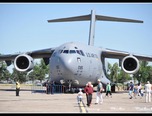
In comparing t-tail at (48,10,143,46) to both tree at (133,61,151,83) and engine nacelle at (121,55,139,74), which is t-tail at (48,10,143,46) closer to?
engine nacelle at (121,55,139,74)

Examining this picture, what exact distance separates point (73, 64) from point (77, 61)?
0.66 m

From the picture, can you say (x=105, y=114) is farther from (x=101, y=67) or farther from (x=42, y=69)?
(x=42, y=69)

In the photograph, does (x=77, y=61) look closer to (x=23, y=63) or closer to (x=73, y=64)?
Answer: (x=73, y=64)

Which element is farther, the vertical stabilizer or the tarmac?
the vertical stabilizer

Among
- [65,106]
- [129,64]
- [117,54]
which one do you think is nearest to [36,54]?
[117,54]

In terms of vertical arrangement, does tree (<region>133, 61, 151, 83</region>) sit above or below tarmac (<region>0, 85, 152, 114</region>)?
above

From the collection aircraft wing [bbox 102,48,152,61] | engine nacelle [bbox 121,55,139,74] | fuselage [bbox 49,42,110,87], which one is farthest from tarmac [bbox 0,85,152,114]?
aircraft wing [bbox 102,48,152,61]

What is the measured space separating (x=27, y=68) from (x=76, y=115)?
782 inches

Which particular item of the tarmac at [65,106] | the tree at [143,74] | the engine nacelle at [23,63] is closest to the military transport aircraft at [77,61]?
the engine nacelle at [23,63]

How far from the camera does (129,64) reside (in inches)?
1231

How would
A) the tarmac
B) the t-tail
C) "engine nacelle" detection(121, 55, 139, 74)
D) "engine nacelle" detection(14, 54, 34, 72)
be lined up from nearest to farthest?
the tarmac → "engine nacelle" detection(121, 55, 139, 74) → "engine nacelle" detection(14, 54, 34, 72) → the t-tail

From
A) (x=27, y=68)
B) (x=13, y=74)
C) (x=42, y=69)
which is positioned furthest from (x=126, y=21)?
(x=13, y=74)

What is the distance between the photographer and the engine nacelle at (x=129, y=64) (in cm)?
3073

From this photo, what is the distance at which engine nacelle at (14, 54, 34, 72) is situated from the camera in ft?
103
